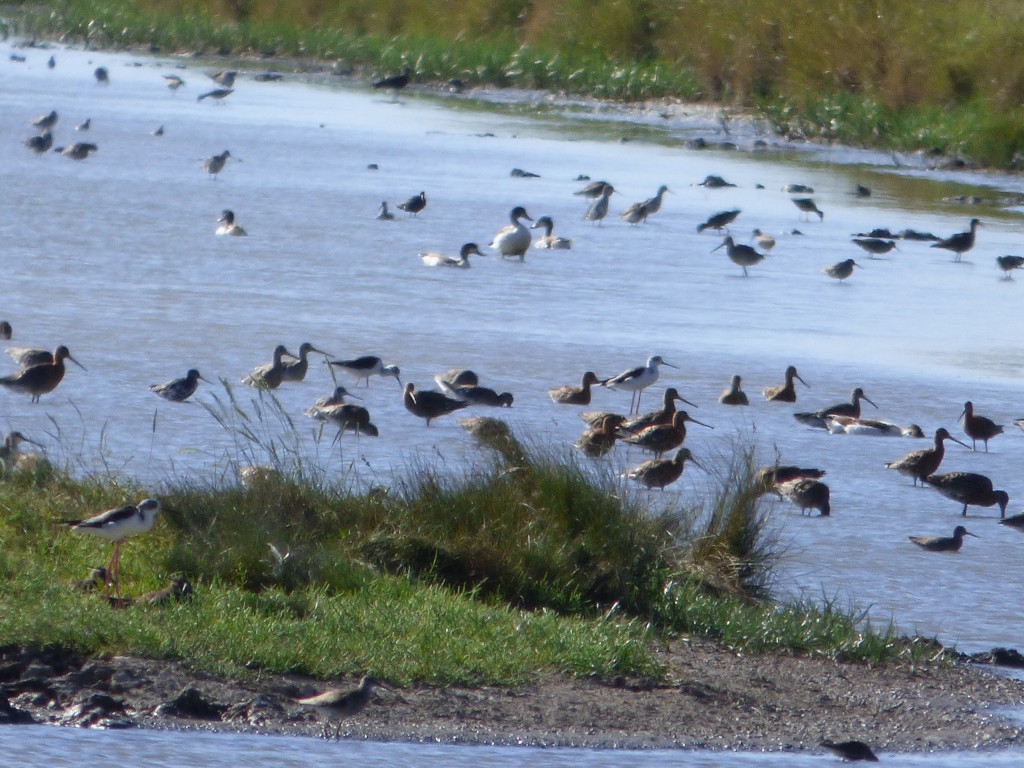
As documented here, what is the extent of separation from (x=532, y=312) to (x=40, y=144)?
1297 centimetres

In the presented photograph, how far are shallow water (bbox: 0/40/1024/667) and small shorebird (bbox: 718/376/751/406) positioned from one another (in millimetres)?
84

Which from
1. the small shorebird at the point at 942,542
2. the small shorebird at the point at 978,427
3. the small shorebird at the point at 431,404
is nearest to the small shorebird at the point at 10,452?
the small shorebird at the point at 431,404

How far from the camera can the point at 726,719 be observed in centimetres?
634

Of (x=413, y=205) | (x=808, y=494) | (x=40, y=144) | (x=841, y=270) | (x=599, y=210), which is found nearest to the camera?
(x=808, y=494)

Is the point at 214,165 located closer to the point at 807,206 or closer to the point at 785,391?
the point at 807,206

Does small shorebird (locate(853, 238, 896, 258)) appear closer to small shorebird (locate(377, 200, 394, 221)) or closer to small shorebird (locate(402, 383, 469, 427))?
small shorebird (locate(377, 200, 394, 221))

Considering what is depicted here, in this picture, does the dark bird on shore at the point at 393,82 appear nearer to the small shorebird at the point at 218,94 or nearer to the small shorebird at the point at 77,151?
the small shorebird at the point at 218,94

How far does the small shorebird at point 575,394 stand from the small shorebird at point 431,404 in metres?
0.80

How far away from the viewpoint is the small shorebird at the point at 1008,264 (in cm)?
1803

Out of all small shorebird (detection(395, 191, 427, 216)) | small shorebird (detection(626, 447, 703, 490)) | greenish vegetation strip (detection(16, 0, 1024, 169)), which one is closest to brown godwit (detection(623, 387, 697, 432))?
small shorebird (detection(626, 447, 703, 490))

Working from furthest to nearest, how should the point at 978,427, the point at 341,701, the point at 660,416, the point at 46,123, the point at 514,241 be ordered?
1. the point at 46,123
2. the point at 514,241
3. the point at 978,427
4. the point at 660,416
5. the point at 341,701

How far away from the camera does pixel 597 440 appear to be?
33.6 feet

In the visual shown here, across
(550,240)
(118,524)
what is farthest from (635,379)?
(550,240)

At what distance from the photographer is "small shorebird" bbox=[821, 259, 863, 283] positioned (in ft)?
56.3
